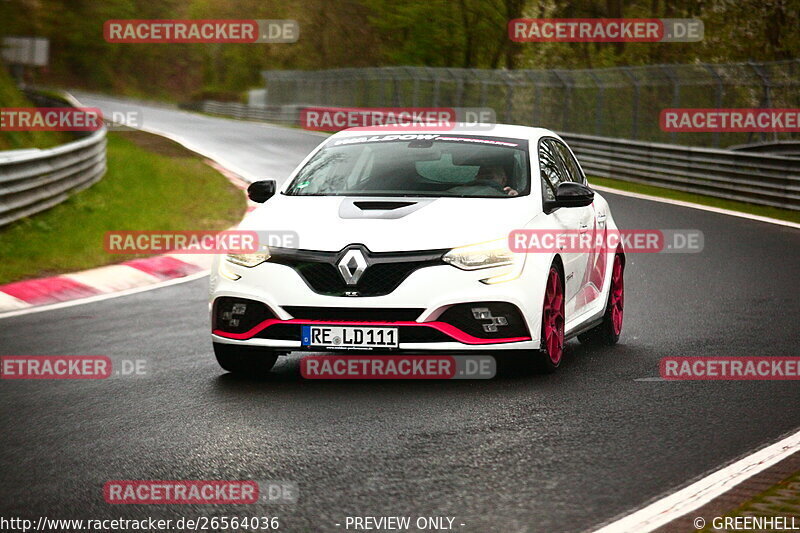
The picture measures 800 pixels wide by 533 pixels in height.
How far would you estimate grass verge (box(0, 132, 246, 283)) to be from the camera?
1496 cm

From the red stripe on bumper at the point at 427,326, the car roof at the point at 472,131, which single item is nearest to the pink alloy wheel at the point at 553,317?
the red stripe on bumper at the point at 427,326

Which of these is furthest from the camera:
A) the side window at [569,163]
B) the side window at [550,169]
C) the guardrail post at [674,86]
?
the guardrail post at [674,86]

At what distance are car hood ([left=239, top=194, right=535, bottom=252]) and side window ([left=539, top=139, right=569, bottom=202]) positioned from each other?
48cm

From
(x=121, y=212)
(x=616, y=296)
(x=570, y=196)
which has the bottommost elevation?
(x=121, y=212)

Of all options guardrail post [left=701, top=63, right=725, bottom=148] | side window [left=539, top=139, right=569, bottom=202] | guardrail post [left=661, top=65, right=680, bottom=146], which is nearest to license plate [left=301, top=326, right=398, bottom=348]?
side window [left=539, top=139, right=569, bottom=202]

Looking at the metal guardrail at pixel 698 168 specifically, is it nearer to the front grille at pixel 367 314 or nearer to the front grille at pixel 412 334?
the front grille at pixel 412 334

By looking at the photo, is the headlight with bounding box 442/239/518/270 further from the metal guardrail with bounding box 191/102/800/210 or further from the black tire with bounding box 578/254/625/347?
the metal guardrail with bounding box 191/102/800/210

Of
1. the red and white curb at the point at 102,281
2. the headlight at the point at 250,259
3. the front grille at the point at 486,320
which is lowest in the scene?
the red and white curb at the point at 102,281

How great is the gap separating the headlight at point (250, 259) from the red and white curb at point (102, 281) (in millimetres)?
4290

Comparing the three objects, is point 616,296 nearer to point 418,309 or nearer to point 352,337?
point 418,309

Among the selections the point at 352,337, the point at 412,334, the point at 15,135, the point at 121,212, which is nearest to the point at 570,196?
the point at 412,334

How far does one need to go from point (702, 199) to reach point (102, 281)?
1441cm

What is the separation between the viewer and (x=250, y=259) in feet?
26.6

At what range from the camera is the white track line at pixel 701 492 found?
513 centimetres
